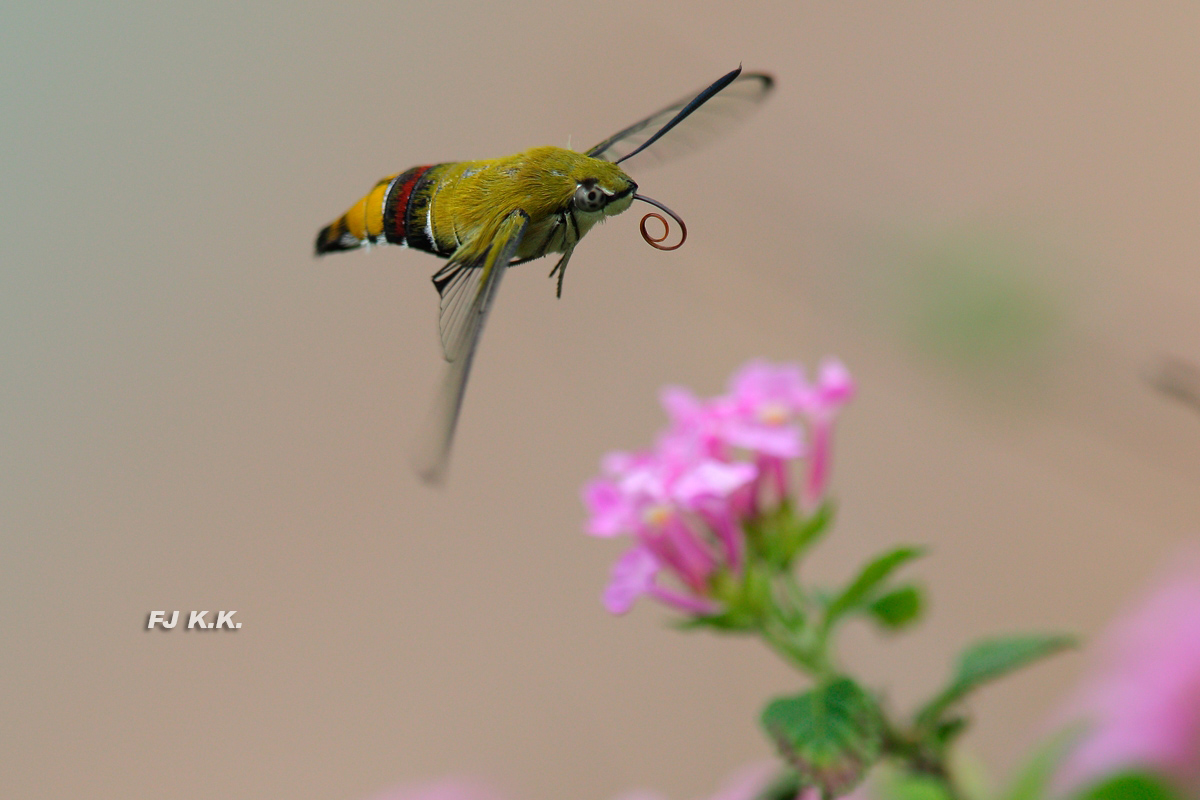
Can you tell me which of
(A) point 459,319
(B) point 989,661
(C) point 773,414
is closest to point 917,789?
(B) point 989,661

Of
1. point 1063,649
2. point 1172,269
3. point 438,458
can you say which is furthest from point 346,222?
point 1172,269

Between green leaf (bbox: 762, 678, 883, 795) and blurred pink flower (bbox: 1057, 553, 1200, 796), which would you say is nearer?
green leaf (bbox: 762, 678, 883, 795)

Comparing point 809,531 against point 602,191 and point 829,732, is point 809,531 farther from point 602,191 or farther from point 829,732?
point 602,191

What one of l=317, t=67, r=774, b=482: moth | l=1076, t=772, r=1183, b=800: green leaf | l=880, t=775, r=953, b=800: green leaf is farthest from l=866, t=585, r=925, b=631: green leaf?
l=317, t=67, r=774, b=482: moth

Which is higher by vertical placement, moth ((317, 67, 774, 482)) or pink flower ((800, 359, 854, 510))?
moth ((317, 67, 774, 482))

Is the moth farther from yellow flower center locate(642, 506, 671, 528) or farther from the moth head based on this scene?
yellow flower center locate(642, 506, 671, 528)

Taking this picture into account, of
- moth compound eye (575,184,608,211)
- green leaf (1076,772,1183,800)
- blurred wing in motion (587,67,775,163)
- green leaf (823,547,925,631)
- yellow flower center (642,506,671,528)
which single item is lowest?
green leaf (1076,772,1183,800)

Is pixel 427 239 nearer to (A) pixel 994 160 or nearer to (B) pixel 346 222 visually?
(B) pixel 346 222
